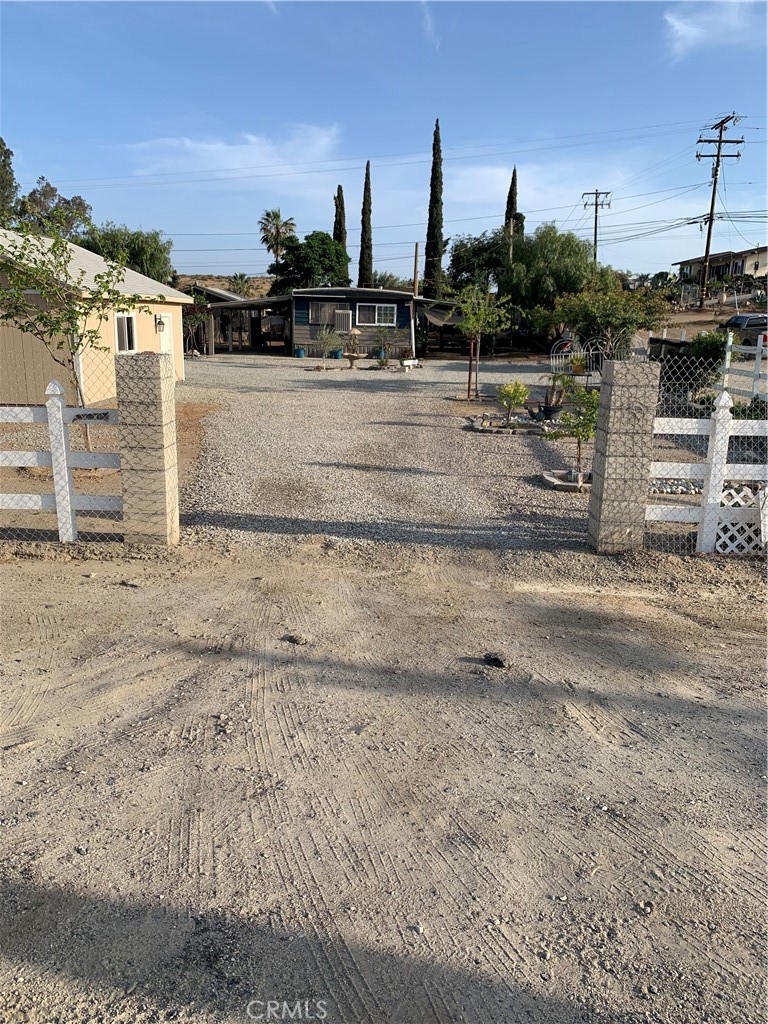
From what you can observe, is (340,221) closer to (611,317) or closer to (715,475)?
(611,317)

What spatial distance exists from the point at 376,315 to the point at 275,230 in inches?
1075

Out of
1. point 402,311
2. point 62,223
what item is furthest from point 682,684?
point 402,311

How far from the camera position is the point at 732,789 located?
11.8ft

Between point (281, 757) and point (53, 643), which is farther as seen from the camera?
point (53, 643)

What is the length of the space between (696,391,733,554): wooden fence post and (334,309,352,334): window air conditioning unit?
31.9 metres

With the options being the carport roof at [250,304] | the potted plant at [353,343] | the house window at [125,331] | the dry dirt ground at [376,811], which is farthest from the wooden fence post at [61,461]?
the carport roof at [250,304]

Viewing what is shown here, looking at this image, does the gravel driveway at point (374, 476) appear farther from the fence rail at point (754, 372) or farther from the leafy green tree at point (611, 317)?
the leafy green tree at point (611, 317)

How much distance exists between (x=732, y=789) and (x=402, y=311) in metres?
36.0

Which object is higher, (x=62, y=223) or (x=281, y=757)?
(x=62, y=223)

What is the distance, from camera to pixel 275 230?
61156mm

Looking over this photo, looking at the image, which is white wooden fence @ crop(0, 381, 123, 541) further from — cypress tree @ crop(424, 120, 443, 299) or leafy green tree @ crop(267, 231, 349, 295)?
cypress tree @ crop(424, 120, 443, 299)

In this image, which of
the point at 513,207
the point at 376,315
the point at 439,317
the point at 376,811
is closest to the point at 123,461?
the point at 376,811

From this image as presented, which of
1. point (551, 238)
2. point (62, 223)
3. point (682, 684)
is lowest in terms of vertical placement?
point (682, 684)

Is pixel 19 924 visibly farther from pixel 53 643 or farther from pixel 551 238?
pixel 551 238
